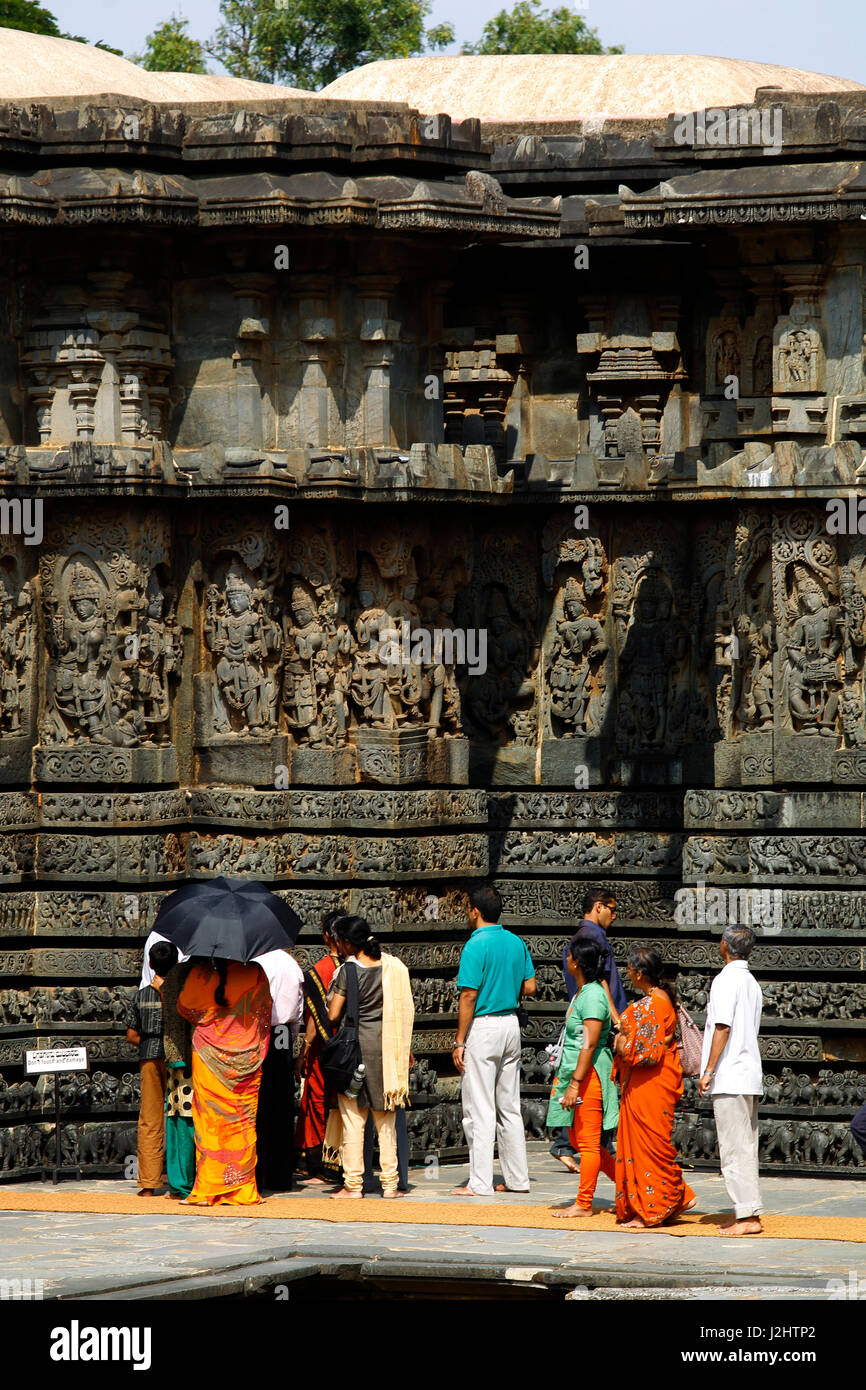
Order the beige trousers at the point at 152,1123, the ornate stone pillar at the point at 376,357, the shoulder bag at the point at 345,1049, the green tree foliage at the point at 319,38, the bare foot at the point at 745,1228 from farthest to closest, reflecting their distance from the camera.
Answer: the green tree foliage at the point at 319,38 < the ornate stone pillar at the point at 376,357 < the beige trousers at the point at 152,1123 < the shoulder bag at the point at 345,1049 < the bare foot at the point at 745,1228

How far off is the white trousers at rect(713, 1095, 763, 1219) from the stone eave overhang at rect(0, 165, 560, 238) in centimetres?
594

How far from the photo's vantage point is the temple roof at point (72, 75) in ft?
72.4

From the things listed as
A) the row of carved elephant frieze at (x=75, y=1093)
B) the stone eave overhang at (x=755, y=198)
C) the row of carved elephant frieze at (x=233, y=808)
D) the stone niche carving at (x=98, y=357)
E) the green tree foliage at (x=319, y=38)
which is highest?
the green tree foliage at (x=319, y=38)

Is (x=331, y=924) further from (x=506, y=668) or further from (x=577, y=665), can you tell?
(x=577, y=665)

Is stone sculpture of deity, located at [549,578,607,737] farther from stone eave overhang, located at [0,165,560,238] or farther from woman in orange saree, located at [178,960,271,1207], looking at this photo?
woman in orange saree, located at [178,960,271,1207]

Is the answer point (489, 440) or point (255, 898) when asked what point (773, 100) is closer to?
point (489, 440)

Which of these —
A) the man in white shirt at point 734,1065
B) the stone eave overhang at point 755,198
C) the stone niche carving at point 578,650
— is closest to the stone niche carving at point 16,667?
the stone niche carving at point 578,650

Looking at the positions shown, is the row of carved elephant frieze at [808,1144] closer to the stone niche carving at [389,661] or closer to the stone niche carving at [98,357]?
the stone niche carving at [389,661]

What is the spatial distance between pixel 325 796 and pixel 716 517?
3310 mm

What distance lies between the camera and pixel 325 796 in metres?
19.2

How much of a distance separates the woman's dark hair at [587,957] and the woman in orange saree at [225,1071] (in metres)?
1.72
